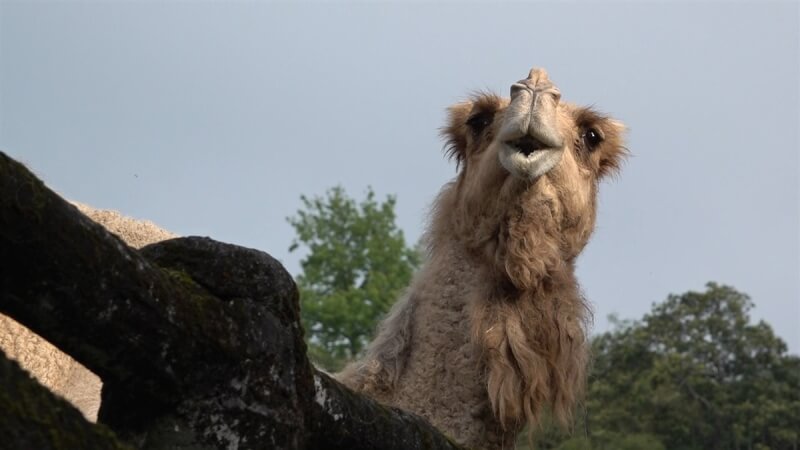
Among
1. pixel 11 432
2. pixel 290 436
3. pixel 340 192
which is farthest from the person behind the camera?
pixel 340 192

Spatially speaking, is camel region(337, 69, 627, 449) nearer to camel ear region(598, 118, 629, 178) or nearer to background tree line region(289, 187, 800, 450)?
camel ear region(598, 118, 629, 178)

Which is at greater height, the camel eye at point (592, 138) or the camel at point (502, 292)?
the camel eye at point (592, 138)

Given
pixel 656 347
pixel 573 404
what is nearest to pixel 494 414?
pixel 573 404

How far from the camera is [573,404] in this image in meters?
6.93

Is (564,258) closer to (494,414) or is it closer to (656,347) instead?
(494,414)

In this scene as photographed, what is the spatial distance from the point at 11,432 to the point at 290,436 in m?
0.97

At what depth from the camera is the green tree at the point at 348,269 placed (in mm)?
36250

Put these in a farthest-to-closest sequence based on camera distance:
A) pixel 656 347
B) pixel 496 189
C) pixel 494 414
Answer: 1. pixel 656 347
2. pixel 496 189
3. pixel 494 414

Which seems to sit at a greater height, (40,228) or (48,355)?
(48,355)

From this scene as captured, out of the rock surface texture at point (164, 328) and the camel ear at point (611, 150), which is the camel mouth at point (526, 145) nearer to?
the camel ear at point (611, 150)

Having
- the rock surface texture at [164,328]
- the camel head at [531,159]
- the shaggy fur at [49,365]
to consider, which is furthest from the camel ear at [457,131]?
the rock surface texture at [164,328]

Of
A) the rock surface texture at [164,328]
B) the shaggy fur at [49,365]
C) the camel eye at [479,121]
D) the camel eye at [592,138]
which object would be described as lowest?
the rock surface texture at [164,328]

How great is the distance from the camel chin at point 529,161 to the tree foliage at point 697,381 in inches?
966

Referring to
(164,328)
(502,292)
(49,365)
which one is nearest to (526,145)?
(502,292)
